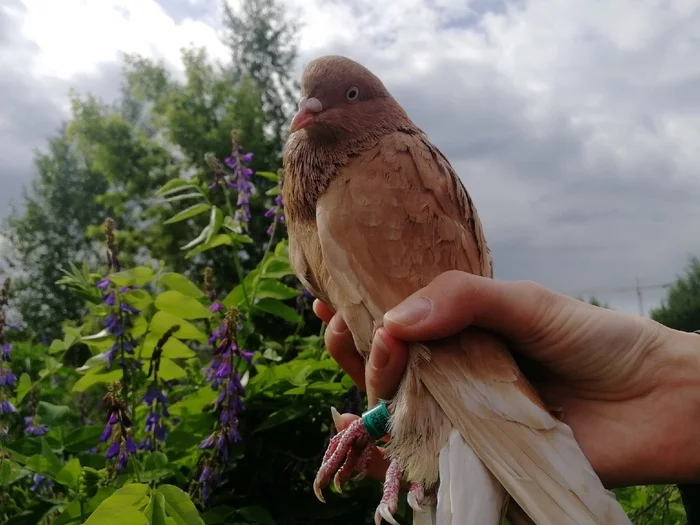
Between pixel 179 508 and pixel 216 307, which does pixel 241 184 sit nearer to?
pixel 216 307

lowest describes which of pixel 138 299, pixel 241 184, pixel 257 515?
pixel 257 515

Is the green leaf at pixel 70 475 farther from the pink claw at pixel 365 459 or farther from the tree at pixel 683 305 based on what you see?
the tree at pixel 683 305

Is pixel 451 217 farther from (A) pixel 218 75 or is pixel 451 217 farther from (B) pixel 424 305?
(A) pixel 218 75

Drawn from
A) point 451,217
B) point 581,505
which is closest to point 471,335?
point 451,217

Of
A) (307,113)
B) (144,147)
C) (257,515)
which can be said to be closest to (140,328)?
(257,515)

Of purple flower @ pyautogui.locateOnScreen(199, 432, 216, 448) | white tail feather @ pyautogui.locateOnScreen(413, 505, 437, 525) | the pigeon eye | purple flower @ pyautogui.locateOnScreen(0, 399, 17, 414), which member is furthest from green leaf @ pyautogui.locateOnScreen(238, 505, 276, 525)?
the pigeon eye

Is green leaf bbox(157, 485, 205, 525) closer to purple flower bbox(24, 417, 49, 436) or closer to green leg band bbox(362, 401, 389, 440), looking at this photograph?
green leg band bbox(362, 401, 389, 440)
